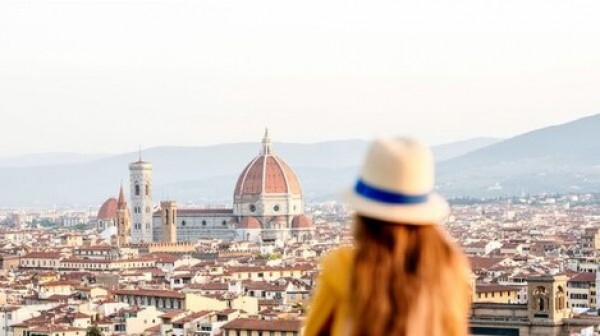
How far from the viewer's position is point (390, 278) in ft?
10.2

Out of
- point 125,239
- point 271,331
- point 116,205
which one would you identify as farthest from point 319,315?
point 116,205

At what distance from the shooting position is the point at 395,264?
10.3ft

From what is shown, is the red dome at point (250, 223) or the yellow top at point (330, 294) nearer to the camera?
→ the yellow top at point (330, 294)

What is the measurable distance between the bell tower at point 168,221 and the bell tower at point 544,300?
8590 cm

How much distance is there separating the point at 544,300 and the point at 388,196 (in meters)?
36.4

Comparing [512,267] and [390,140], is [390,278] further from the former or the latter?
[512,267]

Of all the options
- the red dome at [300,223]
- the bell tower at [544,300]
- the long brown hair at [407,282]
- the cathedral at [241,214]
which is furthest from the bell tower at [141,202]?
the long brown hair at [407,282]

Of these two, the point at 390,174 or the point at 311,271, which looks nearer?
the point at 390,174

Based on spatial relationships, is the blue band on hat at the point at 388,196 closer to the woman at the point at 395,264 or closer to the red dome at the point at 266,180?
the woman at the point at 395,264

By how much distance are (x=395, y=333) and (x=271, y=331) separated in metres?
41.3

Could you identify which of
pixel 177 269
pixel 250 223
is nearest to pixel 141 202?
pixel 250 223

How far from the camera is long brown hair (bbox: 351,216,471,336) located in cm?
308

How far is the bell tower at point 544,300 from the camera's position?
38875 mm

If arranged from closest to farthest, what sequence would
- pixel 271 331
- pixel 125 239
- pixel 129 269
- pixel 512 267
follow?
1. pixel 271 331
2. pixel 512 267
3. pixel 129 269
4. pixel 125 239
